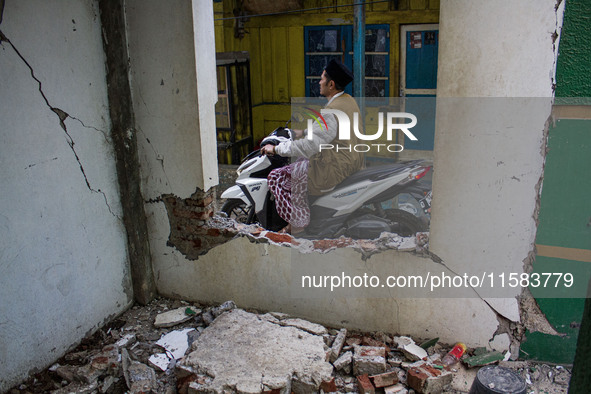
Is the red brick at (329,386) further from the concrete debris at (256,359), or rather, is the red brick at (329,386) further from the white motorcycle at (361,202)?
the white motorcycle at (361,202)

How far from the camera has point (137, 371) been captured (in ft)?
9.09

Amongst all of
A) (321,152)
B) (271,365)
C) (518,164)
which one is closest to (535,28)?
(518,164)

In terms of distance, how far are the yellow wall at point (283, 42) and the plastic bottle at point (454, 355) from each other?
200 inches

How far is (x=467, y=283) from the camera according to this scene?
9.03ft

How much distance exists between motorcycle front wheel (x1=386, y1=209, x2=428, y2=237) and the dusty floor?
95cm

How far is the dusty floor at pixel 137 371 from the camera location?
8.65ft

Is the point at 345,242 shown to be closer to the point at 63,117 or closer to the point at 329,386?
the point at 329,386

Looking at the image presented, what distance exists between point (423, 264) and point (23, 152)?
236 cm

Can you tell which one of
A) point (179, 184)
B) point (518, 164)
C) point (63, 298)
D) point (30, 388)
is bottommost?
point (30, 388)

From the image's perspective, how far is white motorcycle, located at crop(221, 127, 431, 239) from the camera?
11.7ft

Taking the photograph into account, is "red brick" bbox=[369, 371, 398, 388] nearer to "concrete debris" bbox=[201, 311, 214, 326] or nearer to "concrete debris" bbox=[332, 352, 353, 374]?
"concrete debris" bbox=[332, 352, 353, 374]

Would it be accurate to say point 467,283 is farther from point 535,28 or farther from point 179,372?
point 179,372

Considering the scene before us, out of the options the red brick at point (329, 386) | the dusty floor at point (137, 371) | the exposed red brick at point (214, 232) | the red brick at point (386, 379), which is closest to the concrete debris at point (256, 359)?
the red brick at point (329, 386)

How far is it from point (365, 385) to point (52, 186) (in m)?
2.12
